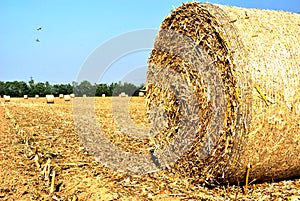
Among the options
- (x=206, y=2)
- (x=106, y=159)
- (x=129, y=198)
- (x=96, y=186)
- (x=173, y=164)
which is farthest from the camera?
(x=106, y=159)

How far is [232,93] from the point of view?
5043mm

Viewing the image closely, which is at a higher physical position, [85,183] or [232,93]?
[232,93]

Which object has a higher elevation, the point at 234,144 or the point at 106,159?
the point at 234,144

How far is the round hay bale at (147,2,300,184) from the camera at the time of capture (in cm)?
498

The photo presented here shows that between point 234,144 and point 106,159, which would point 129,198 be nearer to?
point 234,144

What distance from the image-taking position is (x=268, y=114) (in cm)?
500

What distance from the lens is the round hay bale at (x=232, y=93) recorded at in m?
4.98

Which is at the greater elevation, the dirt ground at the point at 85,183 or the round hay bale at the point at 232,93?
the round hay bale at the point at 232,93

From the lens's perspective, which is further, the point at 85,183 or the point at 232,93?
the point at 85,183

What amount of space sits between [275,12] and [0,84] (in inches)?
1560

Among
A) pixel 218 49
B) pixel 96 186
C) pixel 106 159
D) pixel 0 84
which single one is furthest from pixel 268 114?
pixel 0 84

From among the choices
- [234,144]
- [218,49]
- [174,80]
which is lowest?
[234,144]

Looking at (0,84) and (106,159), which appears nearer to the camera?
(106,159)

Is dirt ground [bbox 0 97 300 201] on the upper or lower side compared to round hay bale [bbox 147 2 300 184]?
lower
